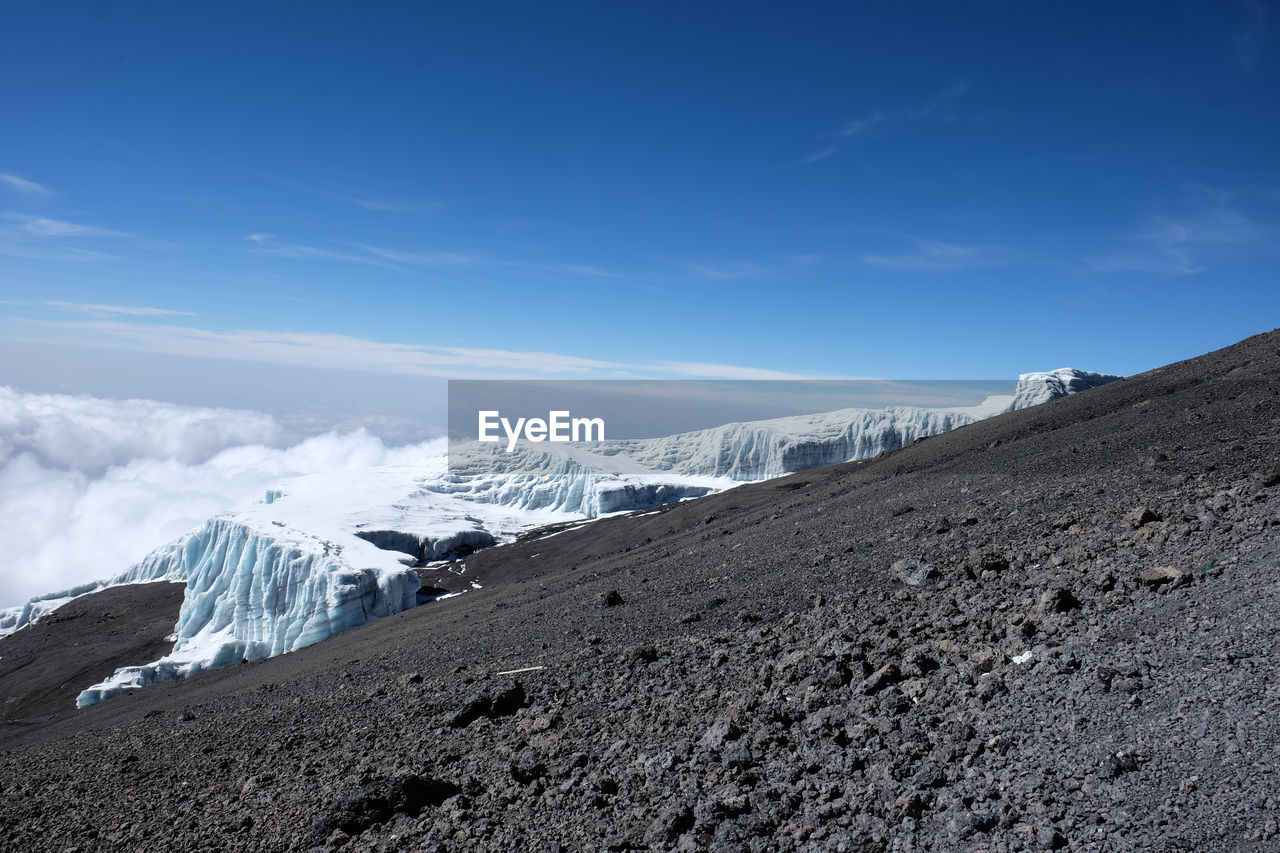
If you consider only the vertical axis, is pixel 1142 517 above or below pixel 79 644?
above

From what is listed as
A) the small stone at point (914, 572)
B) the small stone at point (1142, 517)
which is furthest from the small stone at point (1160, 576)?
the small stone at point (914, 572)

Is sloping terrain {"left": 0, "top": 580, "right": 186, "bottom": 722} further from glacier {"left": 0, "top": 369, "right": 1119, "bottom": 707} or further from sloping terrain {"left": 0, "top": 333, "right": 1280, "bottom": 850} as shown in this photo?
sloping terrain {"left": 0, "top": 333, "right": 1280, "bottom": 850}

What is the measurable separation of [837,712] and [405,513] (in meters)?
47.0

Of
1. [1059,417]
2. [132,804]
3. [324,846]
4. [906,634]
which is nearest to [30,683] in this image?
[132,804]

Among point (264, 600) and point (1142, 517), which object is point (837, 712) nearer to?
point (1142, 517)

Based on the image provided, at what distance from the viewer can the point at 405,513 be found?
161 ft

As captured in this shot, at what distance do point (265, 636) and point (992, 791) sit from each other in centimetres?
3503

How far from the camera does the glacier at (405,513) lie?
30719 millimetres

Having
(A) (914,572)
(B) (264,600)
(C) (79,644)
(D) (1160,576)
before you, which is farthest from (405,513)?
(D) (1160,576)

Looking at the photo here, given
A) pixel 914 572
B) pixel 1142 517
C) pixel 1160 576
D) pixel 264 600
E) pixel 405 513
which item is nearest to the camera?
pixel 1160 576

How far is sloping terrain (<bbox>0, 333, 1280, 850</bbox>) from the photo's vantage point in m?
4.08

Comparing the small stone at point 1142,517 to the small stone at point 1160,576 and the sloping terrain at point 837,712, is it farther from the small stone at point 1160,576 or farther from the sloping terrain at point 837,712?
the small stone at point 1160,576

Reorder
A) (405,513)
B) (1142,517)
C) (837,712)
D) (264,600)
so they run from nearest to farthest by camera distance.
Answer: (837,712), (1142,517), (264,600), (405,513)

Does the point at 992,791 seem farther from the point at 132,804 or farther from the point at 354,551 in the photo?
the point at 354,551
